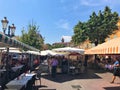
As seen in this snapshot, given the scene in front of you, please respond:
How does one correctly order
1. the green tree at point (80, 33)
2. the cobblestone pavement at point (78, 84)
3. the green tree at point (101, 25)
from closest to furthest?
the cobblestone pavement at point (78, 84) < the green tree at point (101, 25) < the green tree at point (80, 33)

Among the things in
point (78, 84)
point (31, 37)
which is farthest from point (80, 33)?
point (78, 84)

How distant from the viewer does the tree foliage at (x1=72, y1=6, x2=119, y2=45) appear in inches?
1377

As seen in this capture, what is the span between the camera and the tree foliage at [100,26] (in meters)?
35.0

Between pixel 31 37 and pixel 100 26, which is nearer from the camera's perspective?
pixel 100 26

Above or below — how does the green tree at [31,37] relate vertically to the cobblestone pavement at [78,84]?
above

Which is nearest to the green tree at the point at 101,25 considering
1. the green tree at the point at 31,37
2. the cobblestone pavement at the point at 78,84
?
the green tree at the point at 31,37

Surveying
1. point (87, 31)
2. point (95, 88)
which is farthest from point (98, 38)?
point (95, 88)

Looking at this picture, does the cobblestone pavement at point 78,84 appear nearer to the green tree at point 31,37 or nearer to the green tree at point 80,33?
the green tree at point 80,33

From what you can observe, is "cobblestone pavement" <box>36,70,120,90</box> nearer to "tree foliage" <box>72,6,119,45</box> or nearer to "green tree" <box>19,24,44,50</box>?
"tree foliage" <box>72,6,119,45</box>

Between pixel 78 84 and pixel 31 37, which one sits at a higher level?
pixel 31 37

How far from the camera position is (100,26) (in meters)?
35.0

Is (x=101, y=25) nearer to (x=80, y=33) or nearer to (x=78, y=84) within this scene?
(x=80, y=33)

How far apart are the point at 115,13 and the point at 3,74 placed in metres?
24.0

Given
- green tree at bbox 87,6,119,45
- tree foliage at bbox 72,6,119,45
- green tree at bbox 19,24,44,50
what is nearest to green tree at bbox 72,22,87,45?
tree foliage at bbox 72,6,119,45
